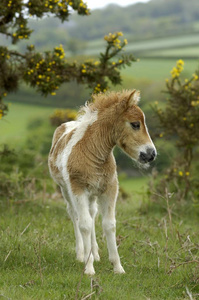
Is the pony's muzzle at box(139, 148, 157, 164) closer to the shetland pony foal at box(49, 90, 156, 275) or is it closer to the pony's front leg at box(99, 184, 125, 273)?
the shetland pony foal at box(49, 90, 156, 275)

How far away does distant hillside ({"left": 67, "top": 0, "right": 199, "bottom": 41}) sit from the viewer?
346 ft

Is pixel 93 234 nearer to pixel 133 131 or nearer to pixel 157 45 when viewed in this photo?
pixel 133 131

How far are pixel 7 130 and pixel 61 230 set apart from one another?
4493cm

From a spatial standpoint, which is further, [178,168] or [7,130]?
[7,130]

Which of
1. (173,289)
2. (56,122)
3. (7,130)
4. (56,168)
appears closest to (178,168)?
(56,122)

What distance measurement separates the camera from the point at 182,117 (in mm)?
13336

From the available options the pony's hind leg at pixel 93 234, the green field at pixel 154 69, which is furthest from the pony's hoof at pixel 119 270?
the green field at pixel 154 69

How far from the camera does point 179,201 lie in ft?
41.3

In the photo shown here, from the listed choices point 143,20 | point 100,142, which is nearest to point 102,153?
point 100,142

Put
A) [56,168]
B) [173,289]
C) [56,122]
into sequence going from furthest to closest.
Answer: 1. [56,122]
2. [56,168]
3. [173,289]

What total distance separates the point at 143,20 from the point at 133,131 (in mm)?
119934

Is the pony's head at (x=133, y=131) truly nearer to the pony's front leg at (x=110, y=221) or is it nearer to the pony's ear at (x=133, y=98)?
the pony's ear at (x=133, y=98)

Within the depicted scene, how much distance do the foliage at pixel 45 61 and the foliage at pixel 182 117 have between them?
2.20 meters

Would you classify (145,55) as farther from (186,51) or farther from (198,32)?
(198,32)
